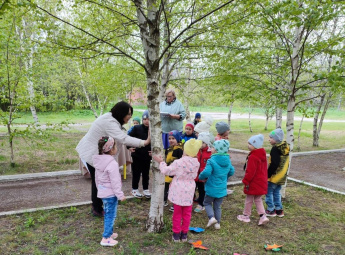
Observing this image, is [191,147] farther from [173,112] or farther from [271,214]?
[271,214]

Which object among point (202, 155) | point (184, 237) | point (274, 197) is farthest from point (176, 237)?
point (274, 197)

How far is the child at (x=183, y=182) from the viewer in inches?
131

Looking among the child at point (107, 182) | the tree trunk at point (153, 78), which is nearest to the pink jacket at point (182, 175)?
the tree trunk at point (153, 78)

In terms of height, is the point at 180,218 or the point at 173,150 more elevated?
the point at 173,150

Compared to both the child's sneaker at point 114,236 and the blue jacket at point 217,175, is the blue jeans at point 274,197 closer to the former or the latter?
the blue jacket at point 217,175

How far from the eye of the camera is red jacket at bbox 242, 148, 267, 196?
3.99m

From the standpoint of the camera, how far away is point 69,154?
8.86 m

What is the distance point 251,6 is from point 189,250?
3.81 meters

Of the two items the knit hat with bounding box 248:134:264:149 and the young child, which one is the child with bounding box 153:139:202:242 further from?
the knit hat with bounding box 248:134:264:149

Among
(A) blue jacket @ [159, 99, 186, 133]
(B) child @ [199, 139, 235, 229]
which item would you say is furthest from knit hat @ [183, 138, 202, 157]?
(A) blue jacket @ [159, 99, 186, 133]

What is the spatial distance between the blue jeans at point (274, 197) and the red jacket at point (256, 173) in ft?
1.56

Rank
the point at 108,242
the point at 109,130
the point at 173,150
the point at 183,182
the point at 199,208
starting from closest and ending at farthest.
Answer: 1. the point at 108,242
2. the point at 183,182
3. the point at 109,130
4. the point at 173,150
5. the point at 199,208

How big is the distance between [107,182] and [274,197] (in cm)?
295

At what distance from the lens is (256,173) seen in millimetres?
4031
